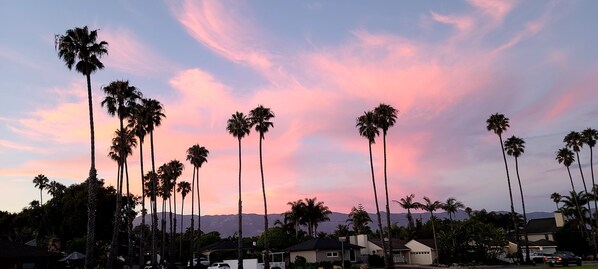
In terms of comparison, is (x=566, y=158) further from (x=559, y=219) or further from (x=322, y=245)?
(x=322, y=245)

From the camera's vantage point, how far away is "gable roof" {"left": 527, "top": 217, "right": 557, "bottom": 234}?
10012cm

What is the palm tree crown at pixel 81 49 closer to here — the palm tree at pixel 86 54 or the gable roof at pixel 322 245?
the palm tree at pixel 86 54

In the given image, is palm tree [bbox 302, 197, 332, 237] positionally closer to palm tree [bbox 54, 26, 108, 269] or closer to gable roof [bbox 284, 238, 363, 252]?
gable roof [bbox 284, 238, 363, 252]

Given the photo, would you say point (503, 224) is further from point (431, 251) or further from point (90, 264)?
point (90, 264)

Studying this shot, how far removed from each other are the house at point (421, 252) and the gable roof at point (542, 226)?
36104mm

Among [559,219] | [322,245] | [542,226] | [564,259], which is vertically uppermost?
[559,219]

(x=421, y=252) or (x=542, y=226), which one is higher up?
(x=542, y=226)

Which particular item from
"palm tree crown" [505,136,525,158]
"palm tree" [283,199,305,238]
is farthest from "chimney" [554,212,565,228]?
"palm tree" [283,199,305,238]

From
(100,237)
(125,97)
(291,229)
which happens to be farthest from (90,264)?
(291,229)

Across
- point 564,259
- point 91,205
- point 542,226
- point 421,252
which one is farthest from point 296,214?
point 91,205

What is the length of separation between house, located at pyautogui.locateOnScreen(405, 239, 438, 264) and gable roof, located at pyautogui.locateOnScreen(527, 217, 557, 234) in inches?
1421

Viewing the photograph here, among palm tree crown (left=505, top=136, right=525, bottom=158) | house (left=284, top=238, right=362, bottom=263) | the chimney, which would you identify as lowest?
house (left=284, top=238, right=362, bottom=263)

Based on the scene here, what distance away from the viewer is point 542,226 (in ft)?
341

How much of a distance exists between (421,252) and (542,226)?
139 ft
